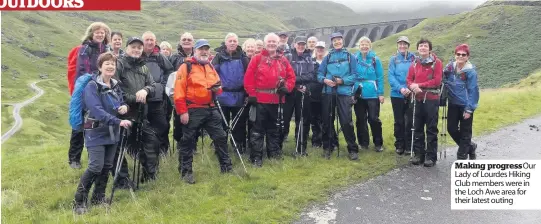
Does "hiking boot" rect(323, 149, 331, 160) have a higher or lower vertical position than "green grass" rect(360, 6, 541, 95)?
lower

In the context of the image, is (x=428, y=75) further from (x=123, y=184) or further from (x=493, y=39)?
(x=493, y=39)

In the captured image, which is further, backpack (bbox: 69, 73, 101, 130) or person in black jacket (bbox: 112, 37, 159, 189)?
person in black jacket (bbox: 112, 37, 159, 189)

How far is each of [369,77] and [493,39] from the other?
239 ft

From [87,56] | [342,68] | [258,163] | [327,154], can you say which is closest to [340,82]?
[342,68]

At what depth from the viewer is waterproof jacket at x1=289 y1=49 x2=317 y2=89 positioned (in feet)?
33.3

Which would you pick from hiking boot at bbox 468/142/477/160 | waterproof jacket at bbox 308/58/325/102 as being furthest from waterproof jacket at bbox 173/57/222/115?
hiking boot at bbox 468/142/477/160

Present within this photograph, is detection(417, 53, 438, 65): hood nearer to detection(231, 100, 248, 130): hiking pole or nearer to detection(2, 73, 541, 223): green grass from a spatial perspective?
detection(2, 73, 541, 223): green grass

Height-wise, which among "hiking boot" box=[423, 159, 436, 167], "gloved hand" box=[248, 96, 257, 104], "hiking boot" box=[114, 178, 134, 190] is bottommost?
"hiking boot" box=[114, 178, 134, 190]

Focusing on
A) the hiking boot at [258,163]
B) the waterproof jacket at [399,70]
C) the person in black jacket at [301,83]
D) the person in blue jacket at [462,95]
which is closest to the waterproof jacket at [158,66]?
the hiking boot at [258,163]

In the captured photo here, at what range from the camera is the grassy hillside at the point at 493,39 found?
187 ft

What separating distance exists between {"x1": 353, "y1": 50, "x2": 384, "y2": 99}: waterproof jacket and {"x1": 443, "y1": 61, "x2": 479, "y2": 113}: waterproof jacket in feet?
5.19

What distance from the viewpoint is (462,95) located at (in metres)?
9.41

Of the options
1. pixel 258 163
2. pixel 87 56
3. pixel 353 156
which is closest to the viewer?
pixel 87 56

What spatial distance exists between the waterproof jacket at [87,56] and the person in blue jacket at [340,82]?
194 inches
